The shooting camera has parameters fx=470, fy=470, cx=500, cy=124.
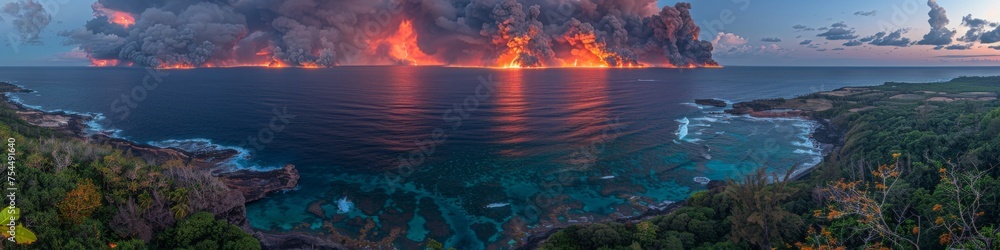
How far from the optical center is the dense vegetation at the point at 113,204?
2642 centimetres

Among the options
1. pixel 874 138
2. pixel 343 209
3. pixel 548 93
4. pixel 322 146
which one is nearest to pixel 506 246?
pixel 343 209

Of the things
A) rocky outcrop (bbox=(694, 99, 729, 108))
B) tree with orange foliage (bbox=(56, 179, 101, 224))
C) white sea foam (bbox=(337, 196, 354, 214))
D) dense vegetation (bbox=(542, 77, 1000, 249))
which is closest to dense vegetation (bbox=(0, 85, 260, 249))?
tree with orange foliage (bbox=(56, 179, 101, 224))

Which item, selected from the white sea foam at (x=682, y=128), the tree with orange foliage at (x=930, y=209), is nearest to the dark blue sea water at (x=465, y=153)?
the white sea foam at (x=682, y=128)

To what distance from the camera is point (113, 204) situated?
101ft

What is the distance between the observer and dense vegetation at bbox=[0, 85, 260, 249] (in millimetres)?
26422

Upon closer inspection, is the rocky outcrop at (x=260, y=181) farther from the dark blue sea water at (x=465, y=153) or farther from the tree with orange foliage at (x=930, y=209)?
the tree with orange foliage at (x=930, y=209)

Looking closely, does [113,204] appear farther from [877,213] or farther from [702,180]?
[702,180]

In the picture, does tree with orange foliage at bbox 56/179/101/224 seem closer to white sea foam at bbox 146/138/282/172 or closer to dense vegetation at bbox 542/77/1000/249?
white sea foam at bbox 146/138/282/172

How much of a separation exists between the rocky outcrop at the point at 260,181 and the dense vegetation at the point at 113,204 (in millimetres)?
7337

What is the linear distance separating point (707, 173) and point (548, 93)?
295 ft

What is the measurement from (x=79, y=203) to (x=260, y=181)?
1904 centimetres

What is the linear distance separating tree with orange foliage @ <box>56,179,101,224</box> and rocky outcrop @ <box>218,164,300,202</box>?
45.9 feet

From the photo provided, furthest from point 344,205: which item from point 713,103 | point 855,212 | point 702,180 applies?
point 713,103

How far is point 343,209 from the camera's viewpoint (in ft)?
135
